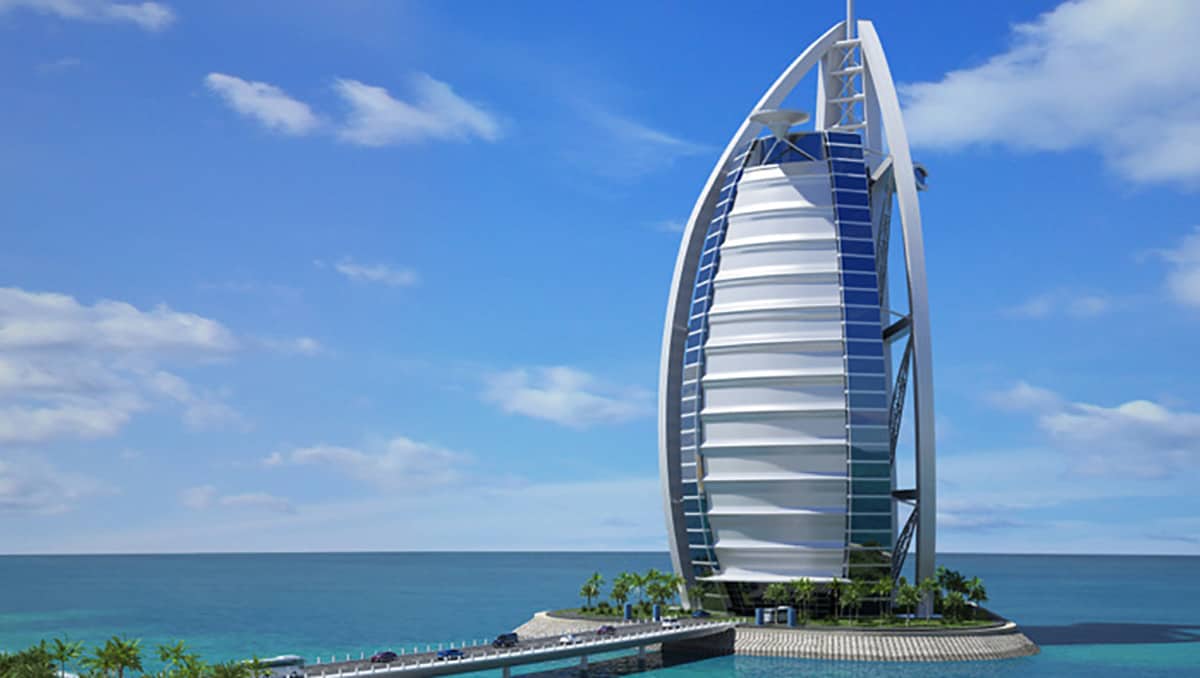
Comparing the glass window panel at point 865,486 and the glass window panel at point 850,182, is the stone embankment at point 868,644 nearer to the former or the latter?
the glass window panel at point 865,486

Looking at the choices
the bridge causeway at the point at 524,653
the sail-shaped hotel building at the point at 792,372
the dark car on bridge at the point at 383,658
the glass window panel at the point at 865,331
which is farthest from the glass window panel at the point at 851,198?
the dark car on bridge at the point at 383,658

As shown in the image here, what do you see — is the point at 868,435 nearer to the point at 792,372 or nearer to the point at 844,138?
the point at 792,372

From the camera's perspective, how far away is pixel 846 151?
106 m

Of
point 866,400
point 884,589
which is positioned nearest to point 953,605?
point 884,589

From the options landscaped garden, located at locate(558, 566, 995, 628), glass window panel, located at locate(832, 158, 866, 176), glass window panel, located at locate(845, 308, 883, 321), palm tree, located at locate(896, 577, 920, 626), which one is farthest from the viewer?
glass window panel, located at locate(832, 158, 866, 176)

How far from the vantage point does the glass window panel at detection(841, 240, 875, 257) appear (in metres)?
102

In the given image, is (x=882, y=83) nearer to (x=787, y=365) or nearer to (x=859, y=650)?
(x=787, y=365)

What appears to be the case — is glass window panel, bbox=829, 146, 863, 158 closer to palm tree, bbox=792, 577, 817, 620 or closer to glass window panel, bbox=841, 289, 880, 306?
glass window panel, bbox=841, 289, 880, 306

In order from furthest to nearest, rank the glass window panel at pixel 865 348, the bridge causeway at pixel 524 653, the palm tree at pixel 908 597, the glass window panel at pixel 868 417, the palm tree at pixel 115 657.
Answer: the glass window panel at pixel 865 348, the glass window panel at pixel 868 417, the palm tree at pixel 908 597, the bridge causeway at pixel 524 653, the palm tree at pixel 115 657

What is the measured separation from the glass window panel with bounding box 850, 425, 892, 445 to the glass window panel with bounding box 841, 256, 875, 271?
12324 millimetres

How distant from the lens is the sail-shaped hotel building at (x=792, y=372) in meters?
98.2

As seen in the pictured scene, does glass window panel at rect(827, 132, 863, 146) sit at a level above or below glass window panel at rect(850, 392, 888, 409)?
above

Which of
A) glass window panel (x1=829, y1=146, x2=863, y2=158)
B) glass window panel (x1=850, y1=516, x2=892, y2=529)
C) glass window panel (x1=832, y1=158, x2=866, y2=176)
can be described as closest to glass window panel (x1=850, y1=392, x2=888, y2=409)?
glass window panel (x1=850, y1=516, x2=892, y2=529)

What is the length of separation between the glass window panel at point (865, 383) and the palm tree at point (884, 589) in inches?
548
